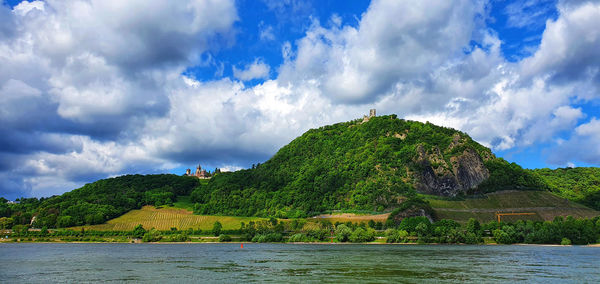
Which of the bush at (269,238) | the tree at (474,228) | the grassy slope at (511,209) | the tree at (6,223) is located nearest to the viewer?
the tree at (474,228)

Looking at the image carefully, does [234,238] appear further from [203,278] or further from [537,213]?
[537,213]

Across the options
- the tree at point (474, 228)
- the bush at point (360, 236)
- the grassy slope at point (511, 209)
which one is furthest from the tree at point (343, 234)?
the grassy slope at point (511, 209)

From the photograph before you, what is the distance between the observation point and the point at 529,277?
53.5m

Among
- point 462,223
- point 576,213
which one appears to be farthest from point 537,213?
point 462,223

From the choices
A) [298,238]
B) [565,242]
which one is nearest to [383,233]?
[298,238]

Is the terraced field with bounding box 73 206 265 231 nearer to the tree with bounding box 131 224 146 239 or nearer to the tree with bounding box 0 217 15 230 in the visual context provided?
the tree with bounding box 131 224 146 239

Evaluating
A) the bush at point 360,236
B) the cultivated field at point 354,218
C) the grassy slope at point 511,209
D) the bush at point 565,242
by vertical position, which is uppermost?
the grassy slope at point 511,209

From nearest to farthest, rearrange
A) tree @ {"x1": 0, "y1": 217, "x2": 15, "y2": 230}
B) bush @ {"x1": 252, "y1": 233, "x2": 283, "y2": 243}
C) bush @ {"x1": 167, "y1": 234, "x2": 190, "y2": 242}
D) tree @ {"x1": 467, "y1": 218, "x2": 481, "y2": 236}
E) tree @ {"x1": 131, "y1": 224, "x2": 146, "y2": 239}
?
tree @ {"x1": 467, "y1": 218, "x2": 481, "y2": 236}, bush @ {"x1": 252, "y1": 233, "x2": 283, "y2": 243}, bush @ {"x1": 167, "y1": 234, "x2": 190, "y2": 242}, tree @ {"x1": 131, "y1": 224, "x2": 146, "y2": 239}, tree @ {"x1": 0, "y1": 217, "x2": 15, "y2": 230}

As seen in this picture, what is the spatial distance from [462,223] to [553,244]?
122 ft

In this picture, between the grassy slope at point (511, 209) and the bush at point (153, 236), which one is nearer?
the bush at point (153, 236)

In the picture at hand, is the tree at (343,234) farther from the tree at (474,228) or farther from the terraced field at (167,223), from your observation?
the terraced field at (167,223)

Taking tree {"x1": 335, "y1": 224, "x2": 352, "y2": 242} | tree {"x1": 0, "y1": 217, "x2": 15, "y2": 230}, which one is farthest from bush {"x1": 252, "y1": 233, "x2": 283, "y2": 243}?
tree {"x1": 0, "y1": 217, "x2": 15, "y2": 230}

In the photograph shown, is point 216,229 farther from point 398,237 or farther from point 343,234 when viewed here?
point 398,237

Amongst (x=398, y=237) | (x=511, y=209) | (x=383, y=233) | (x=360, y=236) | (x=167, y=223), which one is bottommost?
(x=398, y=237)
